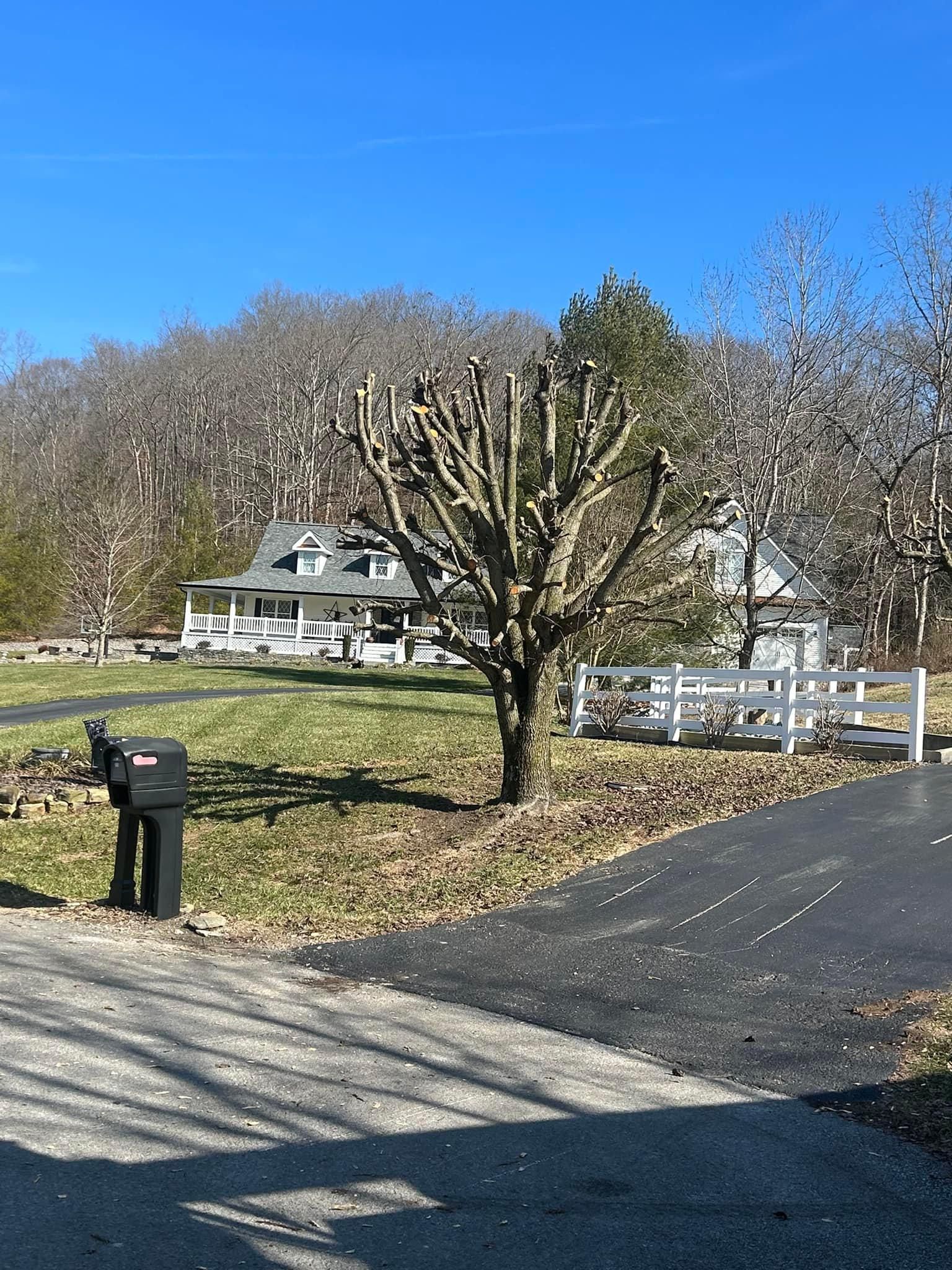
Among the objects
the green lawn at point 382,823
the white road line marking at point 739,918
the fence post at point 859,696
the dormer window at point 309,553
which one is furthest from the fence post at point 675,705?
the dormer window at point 309,553

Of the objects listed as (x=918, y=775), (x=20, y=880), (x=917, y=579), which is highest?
(x=917, y=579)

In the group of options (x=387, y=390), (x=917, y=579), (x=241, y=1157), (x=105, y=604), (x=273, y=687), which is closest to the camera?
(x=241, y=1157)

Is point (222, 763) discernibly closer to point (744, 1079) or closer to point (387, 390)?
point (387, 390)

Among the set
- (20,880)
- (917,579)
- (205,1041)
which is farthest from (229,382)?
(205,1041)

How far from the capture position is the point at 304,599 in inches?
2064

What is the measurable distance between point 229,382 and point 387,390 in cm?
6194

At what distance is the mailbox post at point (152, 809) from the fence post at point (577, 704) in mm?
Result: 11416

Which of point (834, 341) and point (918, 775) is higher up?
point (834, 341)

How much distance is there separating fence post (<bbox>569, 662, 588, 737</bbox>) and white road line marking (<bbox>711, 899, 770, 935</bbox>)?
10.9 m

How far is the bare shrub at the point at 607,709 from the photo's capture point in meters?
19.0

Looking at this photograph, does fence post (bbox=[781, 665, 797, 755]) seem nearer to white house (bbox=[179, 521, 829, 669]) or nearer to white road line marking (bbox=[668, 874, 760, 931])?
white road line marking (bbox=[668, 874, 760, 931])

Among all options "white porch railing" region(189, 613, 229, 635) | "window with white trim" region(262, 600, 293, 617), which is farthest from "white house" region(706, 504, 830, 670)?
"white porch railing" region(189, 613, 229, 635)

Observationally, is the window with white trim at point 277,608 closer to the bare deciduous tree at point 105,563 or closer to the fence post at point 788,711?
the bare deciduous tree at point 105,563

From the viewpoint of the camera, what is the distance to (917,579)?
30.2 meters
